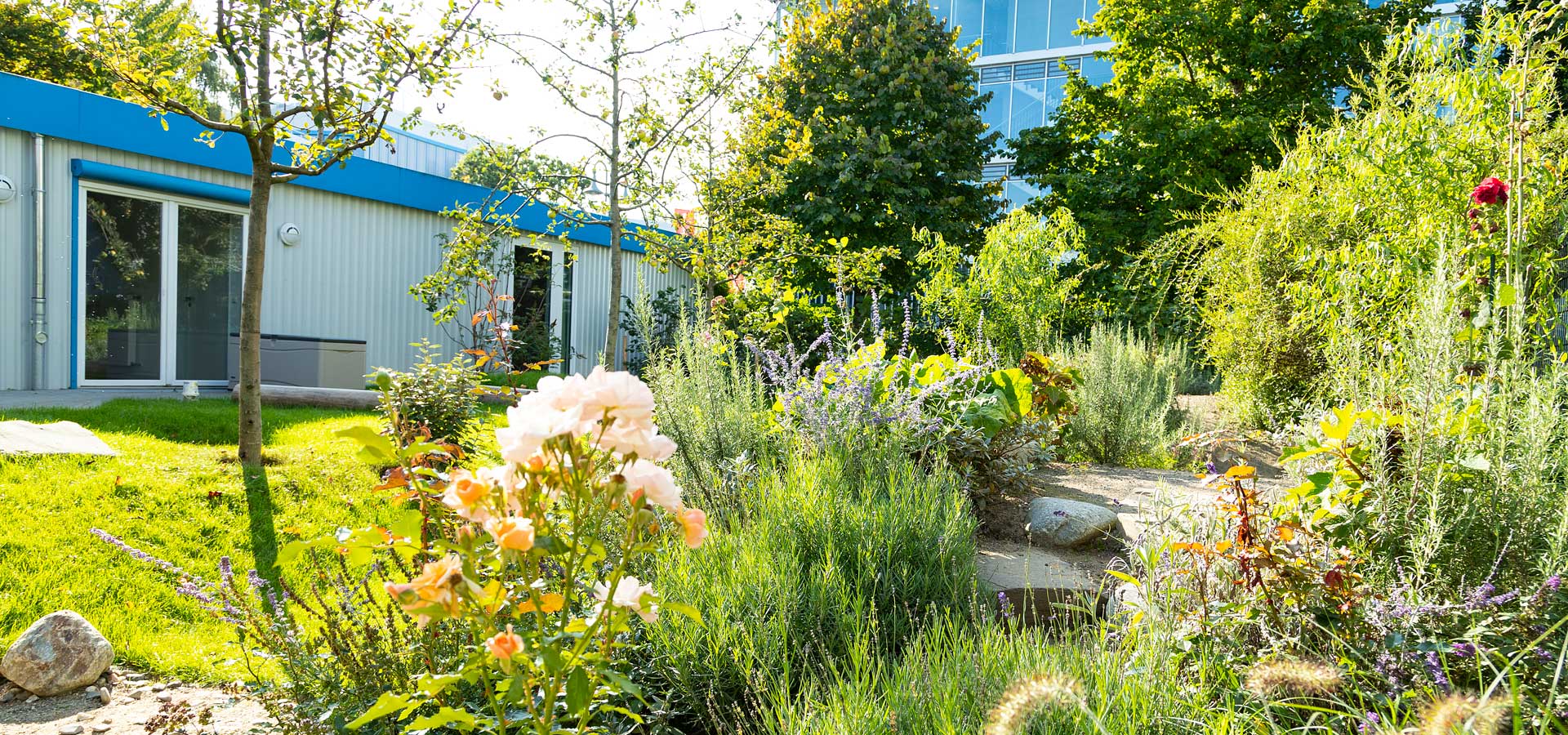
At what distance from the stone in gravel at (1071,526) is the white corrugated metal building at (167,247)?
473 cm

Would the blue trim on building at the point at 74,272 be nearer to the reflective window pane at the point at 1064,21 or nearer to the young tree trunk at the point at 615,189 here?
the young tree trunk at the point at 615,189

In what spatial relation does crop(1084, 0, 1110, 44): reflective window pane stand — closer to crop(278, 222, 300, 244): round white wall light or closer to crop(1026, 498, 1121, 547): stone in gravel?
crop(278, 222, 300, 244): round white wall light

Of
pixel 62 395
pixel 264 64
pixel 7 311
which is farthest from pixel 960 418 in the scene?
pixel 7 311

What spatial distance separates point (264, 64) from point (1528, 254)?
612 cm

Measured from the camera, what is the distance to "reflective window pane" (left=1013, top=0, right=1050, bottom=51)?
2192cm

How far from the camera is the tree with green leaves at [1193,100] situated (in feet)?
47.0

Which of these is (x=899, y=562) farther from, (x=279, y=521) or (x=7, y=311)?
(x=7, y=311)

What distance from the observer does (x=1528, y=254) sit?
3.64 metres

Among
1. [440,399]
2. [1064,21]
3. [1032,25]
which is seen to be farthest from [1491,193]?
[1032,25]

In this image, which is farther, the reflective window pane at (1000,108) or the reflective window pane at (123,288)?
the reflective window pane at (1000,108)

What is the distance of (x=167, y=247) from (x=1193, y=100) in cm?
1529

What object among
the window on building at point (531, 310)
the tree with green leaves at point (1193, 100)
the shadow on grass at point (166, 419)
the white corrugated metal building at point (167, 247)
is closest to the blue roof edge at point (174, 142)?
the white corrugated metal building at point (167, 247)

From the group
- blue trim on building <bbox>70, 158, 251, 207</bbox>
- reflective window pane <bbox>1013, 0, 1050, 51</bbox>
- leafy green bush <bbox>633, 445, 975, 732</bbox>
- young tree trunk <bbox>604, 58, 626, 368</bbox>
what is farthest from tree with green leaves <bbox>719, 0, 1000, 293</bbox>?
leafy green bush <bbox>633, 445, 975, 732</bbox>

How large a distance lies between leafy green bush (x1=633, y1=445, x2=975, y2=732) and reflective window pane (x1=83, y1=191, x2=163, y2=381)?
28.9 ft
